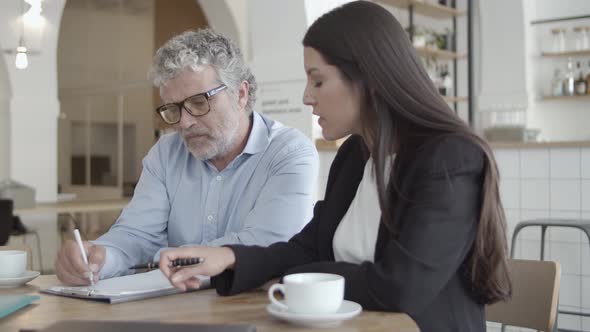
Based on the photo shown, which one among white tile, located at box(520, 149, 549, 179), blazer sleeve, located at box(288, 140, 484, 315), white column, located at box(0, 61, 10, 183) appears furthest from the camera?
white column, located at box(0, 61, 10, 183)

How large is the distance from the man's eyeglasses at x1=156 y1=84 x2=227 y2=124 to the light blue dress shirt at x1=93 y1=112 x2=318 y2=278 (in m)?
0.16

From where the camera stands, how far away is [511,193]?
4426 millimetres

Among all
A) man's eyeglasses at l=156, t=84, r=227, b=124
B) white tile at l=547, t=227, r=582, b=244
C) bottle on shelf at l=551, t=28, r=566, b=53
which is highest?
bottle on shelf at l=551, t=28, r=566, b=53

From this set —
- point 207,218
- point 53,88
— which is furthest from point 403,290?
point 53,88

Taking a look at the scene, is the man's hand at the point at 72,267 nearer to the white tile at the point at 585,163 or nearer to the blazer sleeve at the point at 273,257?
the blazer sleeve at the point at 273,257

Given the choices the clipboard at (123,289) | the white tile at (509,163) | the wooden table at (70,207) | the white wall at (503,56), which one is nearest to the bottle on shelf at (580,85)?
the white wall at (503,56)

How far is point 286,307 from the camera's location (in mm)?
1076

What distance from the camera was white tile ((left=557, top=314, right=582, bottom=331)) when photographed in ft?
13.5

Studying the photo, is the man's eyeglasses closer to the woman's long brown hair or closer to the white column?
the woman's long brown hair

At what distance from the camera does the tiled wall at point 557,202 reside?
4160 millimetres

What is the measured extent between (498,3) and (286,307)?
7.01 meters

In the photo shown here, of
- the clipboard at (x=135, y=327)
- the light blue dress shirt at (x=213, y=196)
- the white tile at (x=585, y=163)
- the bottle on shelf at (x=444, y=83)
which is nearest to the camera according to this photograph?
the clipboard at (x=135, y=327)

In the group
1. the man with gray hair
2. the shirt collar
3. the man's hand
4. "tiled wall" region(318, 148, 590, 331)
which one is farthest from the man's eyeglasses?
"tiled wall" region(318, 148, 590, 331)

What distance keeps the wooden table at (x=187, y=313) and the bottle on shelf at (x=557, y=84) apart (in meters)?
6.72
